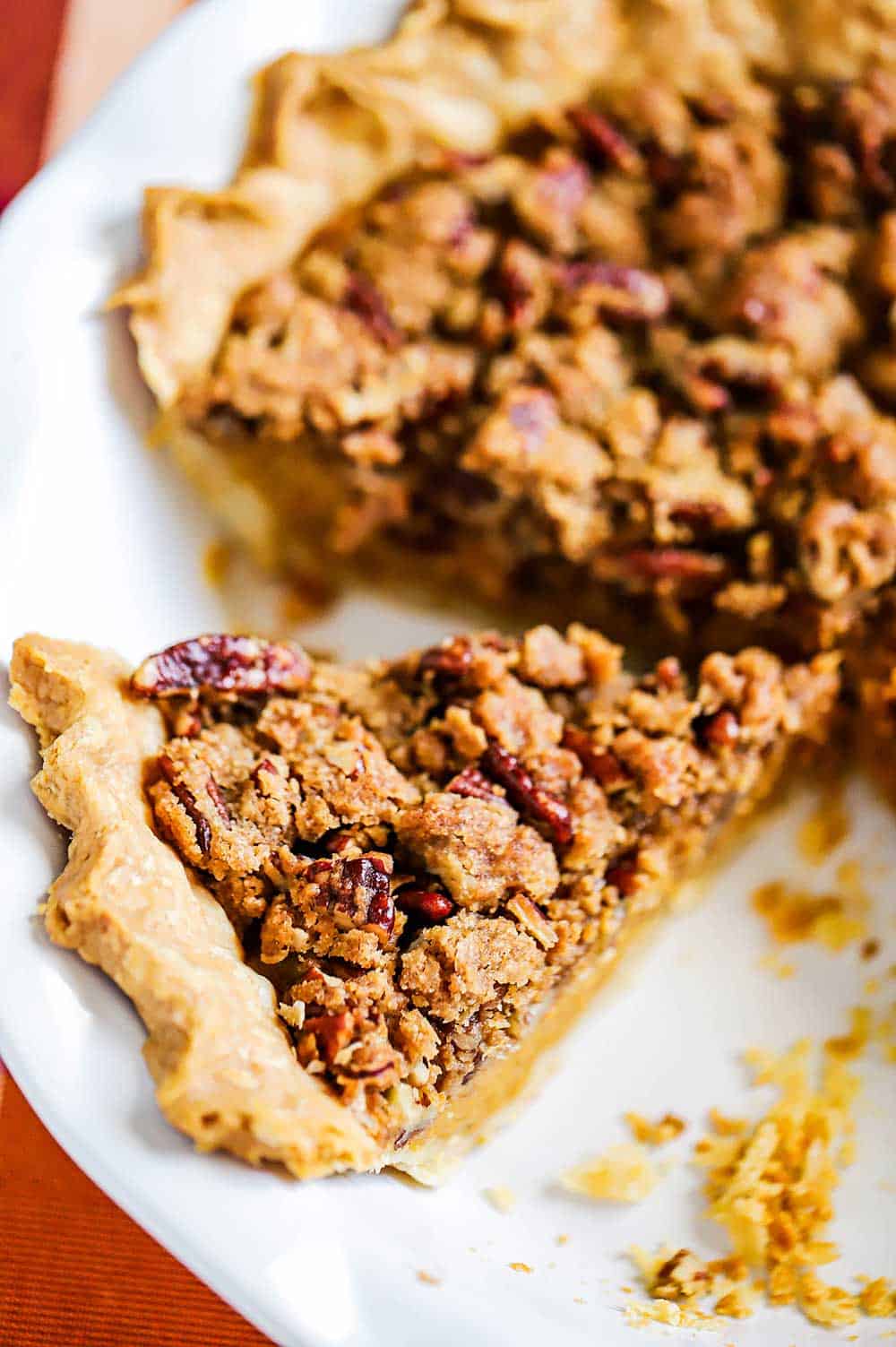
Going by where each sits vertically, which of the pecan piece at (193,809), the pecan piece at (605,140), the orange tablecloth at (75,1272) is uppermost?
the pecan piece at (605,140)

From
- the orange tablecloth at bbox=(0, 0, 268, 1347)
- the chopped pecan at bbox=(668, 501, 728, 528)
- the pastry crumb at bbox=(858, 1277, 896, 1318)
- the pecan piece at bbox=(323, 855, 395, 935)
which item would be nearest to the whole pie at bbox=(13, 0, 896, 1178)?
the chopped pecan at bbox=(668, 501, 728, 528)

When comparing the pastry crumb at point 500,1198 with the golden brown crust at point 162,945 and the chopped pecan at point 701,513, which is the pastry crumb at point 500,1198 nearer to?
the golden brown crust at point 162,945

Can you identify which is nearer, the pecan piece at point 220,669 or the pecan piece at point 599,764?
the pecan piece at point 220,669

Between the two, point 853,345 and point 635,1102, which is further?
point 853,345

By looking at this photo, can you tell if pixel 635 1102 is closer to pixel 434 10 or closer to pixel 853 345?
pixel 853 345

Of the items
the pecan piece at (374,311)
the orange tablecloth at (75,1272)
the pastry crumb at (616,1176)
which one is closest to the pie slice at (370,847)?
the pastry crumb at (616,1176)

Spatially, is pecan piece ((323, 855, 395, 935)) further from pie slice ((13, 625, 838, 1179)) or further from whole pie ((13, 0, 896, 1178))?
whole pie ((13, 0, 896, 1178))

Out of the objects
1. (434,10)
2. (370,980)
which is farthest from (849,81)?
(370,980)
